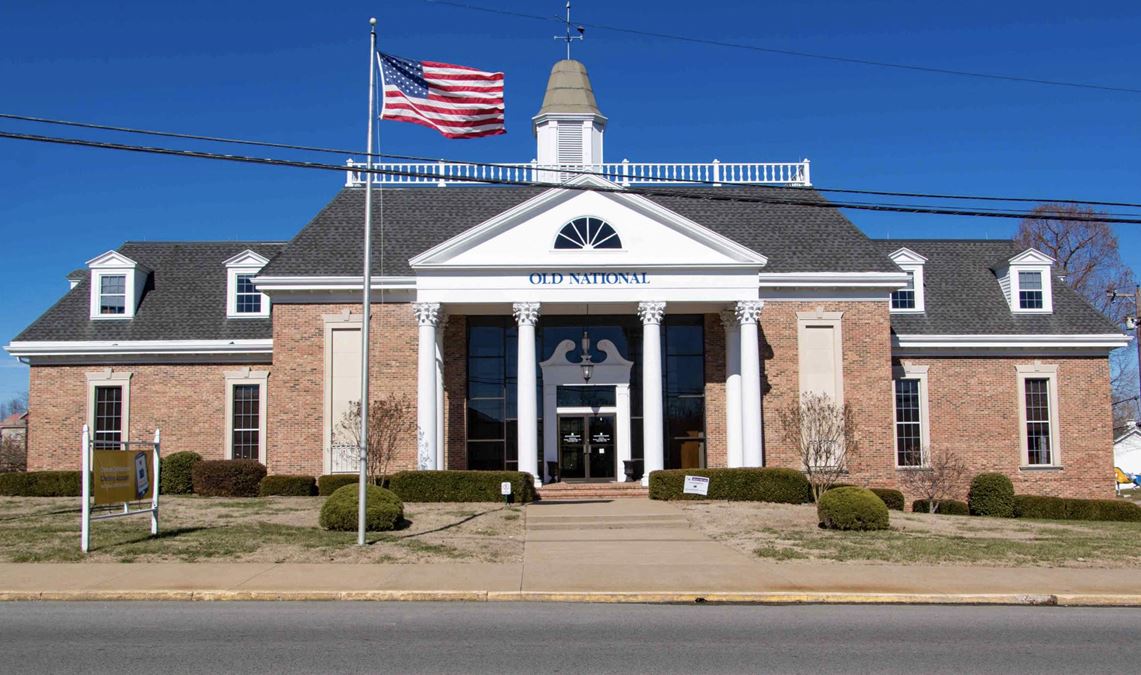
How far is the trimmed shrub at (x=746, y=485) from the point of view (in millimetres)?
28234

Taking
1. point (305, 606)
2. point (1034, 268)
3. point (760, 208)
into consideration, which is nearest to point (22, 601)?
point (305, 606)

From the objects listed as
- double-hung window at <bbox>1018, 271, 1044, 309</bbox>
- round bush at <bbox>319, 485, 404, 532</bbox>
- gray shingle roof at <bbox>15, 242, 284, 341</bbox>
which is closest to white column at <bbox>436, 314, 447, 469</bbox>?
gray shingle roof at <bbox>15, 242, 284, 341</bbox>

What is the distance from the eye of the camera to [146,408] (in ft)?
117

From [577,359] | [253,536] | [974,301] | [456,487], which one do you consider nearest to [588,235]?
[577,359]

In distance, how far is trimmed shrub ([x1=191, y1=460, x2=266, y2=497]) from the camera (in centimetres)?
3088

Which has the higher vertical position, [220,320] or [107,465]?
[220,320]

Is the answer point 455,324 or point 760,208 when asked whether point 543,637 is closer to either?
point 455,324

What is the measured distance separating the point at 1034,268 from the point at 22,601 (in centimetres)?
3432

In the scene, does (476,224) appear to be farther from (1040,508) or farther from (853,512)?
(1040,508)

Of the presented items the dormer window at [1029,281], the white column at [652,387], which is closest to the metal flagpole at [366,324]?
the white column at [652,387]

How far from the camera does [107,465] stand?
18.7 meters

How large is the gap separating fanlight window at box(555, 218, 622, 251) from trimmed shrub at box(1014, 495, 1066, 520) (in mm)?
14631

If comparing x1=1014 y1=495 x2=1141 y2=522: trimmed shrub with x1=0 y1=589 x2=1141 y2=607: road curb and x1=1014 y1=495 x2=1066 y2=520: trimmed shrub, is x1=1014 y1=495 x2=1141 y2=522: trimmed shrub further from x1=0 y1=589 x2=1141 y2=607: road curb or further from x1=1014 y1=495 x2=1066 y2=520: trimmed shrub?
x1=0 y1=589 x2=1141 y2=607: road curb

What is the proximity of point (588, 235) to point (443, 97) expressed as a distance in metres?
11.3
